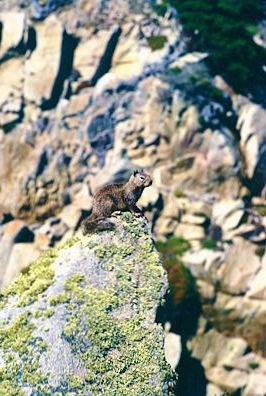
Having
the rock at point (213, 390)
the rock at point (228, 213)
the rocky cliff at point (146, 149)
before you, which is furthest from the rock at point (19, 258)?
the rock at point (213, 390)

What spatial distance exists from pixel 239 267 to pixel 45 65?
19665mm

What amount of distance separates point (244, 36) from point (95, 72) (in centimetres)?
1023

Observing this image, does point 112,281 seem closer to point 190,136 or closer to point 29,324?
point 29,324

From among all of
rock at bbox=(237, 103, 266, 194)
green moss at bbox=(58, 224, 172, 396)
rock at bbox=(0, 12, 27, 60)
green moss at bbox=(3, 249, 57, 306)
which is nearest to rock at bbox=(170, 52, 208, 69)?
rock at bbox=(237, 103, 266, 194)

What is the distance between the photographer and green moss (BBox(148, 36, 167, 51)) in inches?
1906

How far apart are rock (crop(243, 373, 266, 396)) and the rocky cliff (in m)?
0.37

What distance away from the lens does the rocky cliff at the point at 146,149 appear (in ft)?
129

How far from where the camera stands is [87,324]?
14289 mm

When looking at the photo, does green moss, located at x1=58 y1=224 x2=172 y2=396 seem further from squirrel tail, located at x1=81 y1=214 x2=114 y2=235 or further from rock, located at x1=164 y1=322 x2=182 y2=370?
rock, located at x1=164 y1=322 x2=182 y2=370

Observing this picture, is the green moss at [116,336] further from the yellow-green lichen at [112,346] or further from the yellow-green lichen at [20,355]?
the yellow-green lichen at [20,355]

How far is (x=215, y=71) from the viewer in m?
47.5

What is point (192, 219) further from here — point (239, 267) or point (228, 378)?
point (228, 378)

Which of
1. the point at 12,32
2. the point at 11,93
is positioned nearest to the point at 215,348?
the point at 11,93

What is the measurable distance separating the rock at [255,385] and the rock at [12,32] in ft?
90.3
